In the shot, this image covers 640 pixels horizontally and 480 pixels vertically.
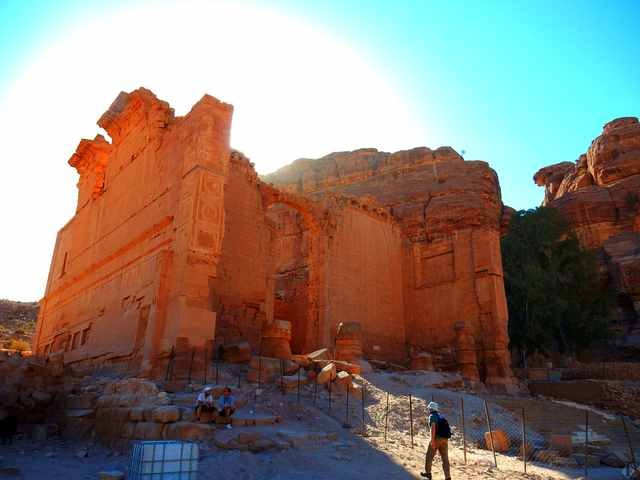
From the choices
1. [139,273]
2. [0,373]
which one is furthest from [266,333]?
[0,373]

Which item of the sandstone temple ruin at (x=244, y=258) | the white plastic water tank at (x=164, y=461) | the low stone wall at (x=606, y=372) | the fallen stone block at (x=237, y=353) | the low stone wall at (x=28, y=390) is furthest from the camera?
the low stone wall at (x=606, y=372)

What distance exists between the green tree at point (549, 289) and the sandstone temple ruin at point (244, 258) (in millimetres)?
4061

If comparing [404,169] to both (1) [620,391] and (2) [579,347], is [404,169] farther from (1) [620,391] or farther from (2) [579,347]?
(1) [620,391]

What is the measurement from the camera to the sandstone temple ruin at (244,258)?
33.6ft

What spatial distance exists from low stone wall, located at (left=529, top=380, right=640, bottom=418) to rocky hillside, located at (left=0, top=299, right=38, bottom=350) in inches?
906

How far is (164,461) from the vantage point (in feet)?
15.9

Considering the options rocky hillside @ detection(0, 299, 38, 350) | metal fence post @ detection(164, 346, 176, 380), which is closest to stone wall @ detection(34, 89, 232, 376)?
metal fence post @ detection(164, 346, 176, 380)

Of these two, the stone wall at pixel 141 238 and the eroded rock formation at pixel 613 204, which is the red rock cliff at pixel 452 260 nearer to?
the stone wall at pixel 141 238

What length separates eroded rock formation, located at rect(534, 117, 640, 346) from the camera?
2951 centimetres

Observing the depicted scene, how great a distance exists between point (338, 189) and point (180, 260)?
2343 cm

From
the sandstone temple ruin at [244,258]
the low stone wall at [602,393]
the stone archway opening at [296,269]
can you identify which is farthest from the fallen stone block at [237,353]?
the low stone wall at [602,393]

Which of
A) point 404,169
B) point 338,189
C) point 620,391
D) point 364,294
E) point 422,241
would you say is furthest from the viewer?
point 338,189

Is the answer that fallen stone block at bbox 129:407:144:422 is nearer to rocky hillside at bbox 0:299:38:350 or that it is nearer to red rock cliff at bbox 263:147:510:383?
red rock cliff at bbox 263:147:510:383

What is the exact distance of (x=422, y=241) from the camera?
2048cm
